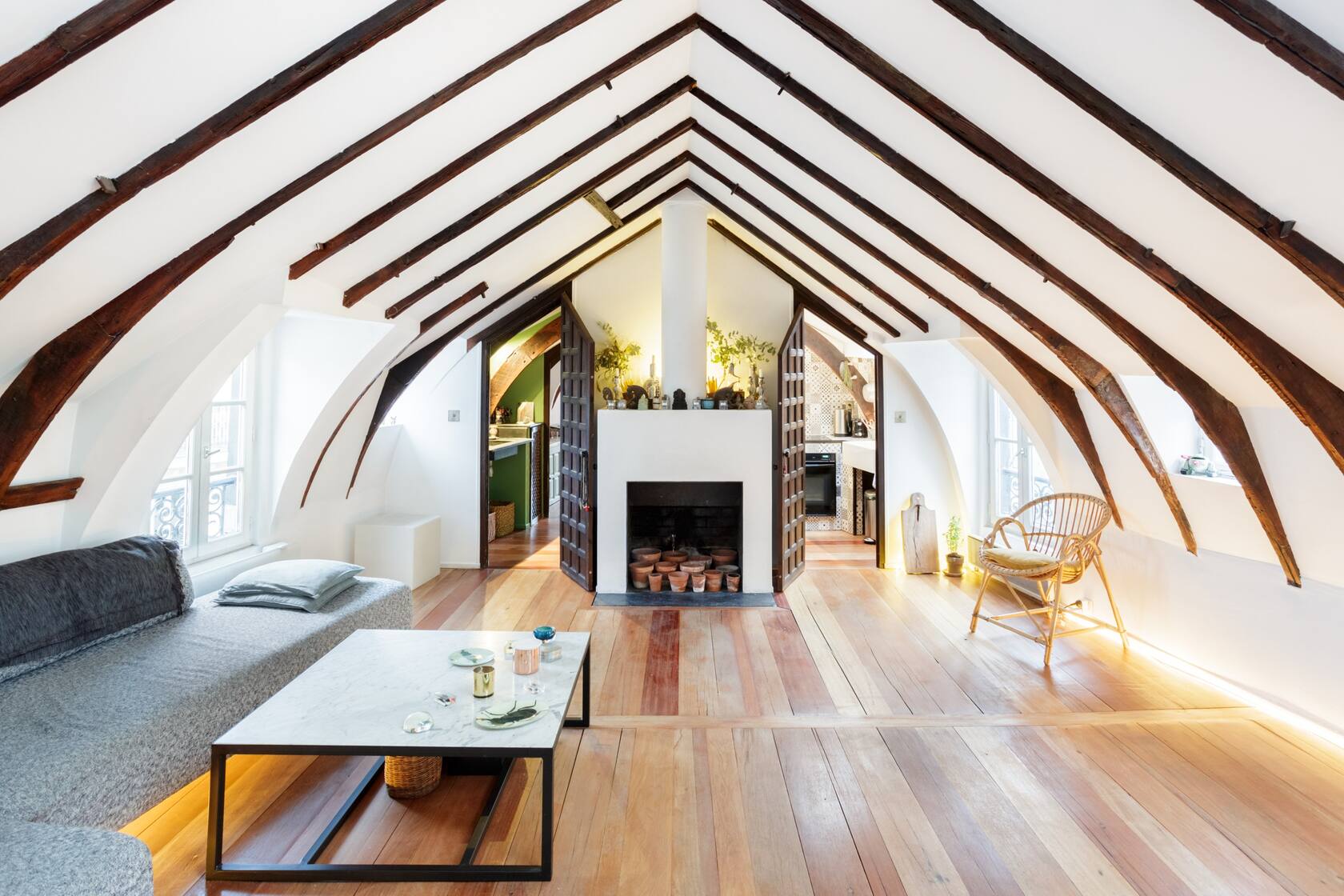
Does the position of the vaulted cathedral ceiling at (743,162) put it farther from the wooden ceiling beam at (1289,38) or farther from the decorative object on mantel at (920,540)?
the decorative object on mantel at (920,540)

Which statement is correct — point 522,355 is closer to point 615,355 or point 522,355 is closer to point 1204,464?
point 615,355

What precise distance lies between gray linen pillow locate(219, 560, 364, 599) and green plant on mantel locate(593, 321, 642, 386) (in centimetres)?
296

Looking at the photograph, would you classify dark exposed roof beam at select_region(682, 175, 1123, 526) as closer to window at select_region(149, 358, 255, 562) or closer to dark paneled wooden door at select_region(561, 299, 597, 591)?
dark paneled wooden door at select_region(561, 299, 597, 591)

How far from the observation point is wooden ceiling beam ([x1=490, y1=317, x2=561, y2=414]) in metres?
7.52

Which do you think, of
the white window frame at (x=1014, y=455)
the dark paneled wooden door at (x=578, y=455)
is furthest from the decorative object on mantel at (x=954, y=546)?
the dark paneled wooden door at (x=578, y=455)

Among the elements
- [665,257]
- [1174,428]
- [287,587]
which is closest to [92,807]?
[287,587]

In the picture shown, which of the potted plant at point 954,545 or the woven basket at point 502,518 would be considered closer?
the potted plant at point 954,545

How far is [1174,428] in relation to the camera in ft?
13.8

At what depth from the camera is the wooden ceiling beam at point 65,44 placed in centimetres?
158

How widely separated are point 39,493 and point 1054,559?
5.29 metres

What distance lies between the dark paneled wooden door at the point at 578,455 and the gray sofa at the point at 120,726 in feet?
8.00

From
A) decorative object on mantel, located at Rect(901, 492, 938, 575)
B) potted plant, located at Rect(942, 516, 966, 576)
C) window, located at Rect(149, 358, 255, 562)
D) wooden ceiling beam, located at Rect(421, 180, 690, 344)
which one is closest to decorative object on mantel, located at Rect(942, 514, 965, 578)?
potted plant, located at Rect(942, 516, 966, 576)

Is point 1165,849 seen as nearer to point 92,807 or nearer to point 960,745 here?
point 960,745

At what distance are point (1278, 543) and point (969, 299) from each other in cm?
194
